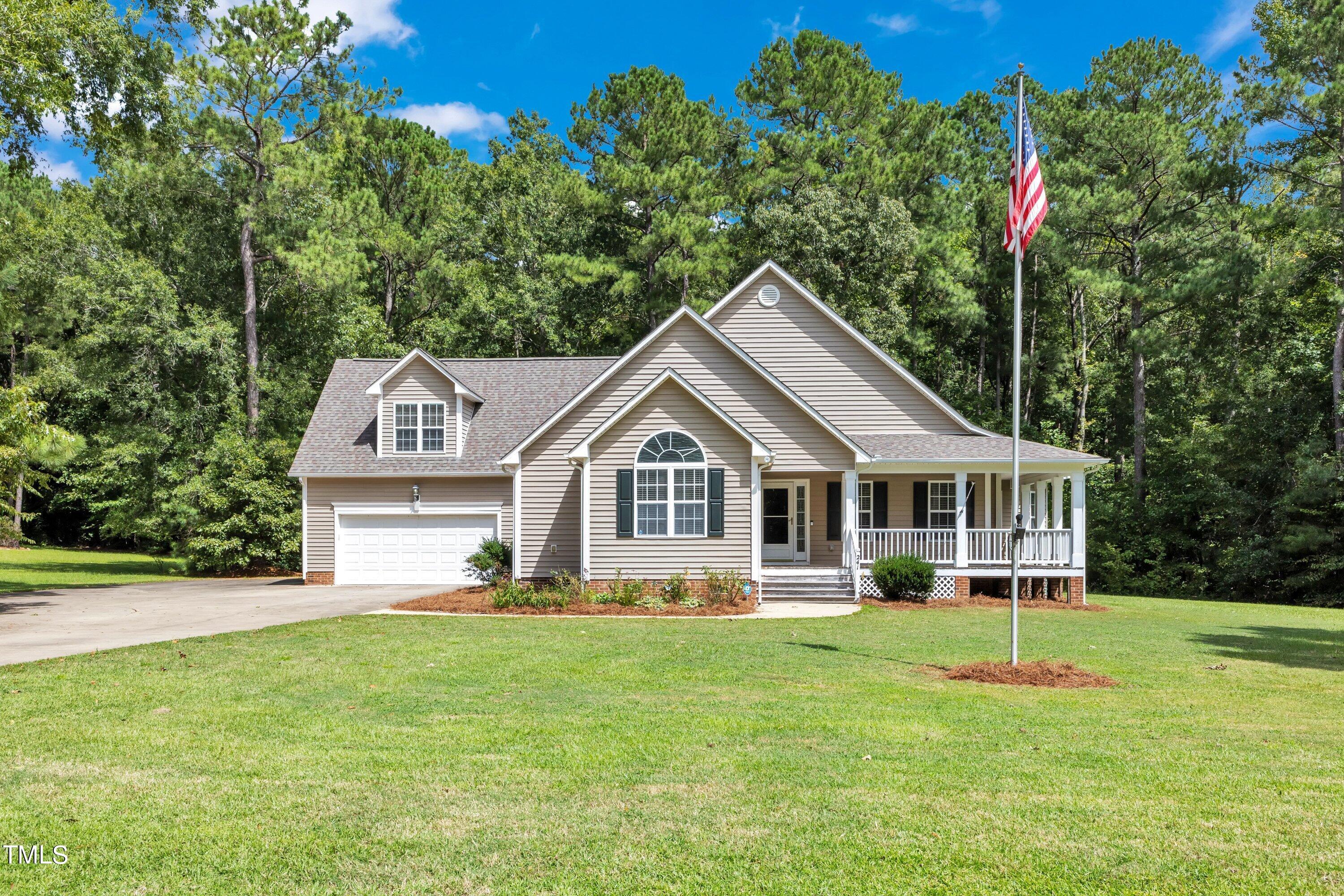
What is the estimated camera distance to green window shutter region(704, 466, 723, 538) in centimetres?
1939

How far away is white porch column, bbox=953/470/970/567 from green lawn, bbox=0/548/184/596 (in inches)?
858

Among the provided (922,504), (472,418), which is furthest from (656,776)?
(472,418)

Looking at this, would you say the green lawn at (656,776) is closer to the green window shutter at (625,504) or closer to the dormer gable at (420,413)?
the green window shutter at (625,504)

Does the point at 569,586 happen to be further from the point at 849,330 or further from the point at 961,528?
the point at 849,330

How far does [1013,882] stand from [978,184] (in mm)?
36246

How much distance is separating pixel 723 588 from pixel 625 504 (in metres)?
2.74

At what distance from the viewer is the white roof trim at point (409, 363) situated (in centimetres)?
2480

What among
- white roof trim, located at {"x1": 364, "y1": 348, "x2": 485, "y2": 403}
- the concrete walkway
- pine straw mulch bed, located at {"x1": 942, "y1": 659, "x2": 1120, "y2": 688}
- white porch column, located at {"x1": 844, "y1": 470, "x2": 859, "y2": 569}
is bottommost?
the concrete walkway

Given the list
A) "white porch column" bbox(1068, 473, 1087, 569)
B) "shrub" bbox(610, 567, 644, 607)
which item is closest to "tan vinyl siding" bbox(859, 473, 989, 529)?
"white porch column" bbox(1068, 473, 1087, 569)

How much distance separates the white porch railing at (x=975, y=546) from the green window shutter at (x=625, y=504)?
17.2 ft

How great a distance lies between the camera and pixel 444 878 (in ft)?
14.8

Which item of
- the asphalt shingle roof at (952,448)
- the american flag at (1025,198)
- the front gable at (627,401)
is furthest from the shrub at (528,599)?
the american flag at (1025,198)

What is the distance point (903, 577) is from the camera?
Answer: 2009 cm

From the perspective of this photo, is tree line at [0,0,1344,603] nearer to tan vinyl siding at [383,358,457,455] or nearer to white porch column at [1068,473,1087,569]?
tan vinyl siding at [383,358,457,455]
